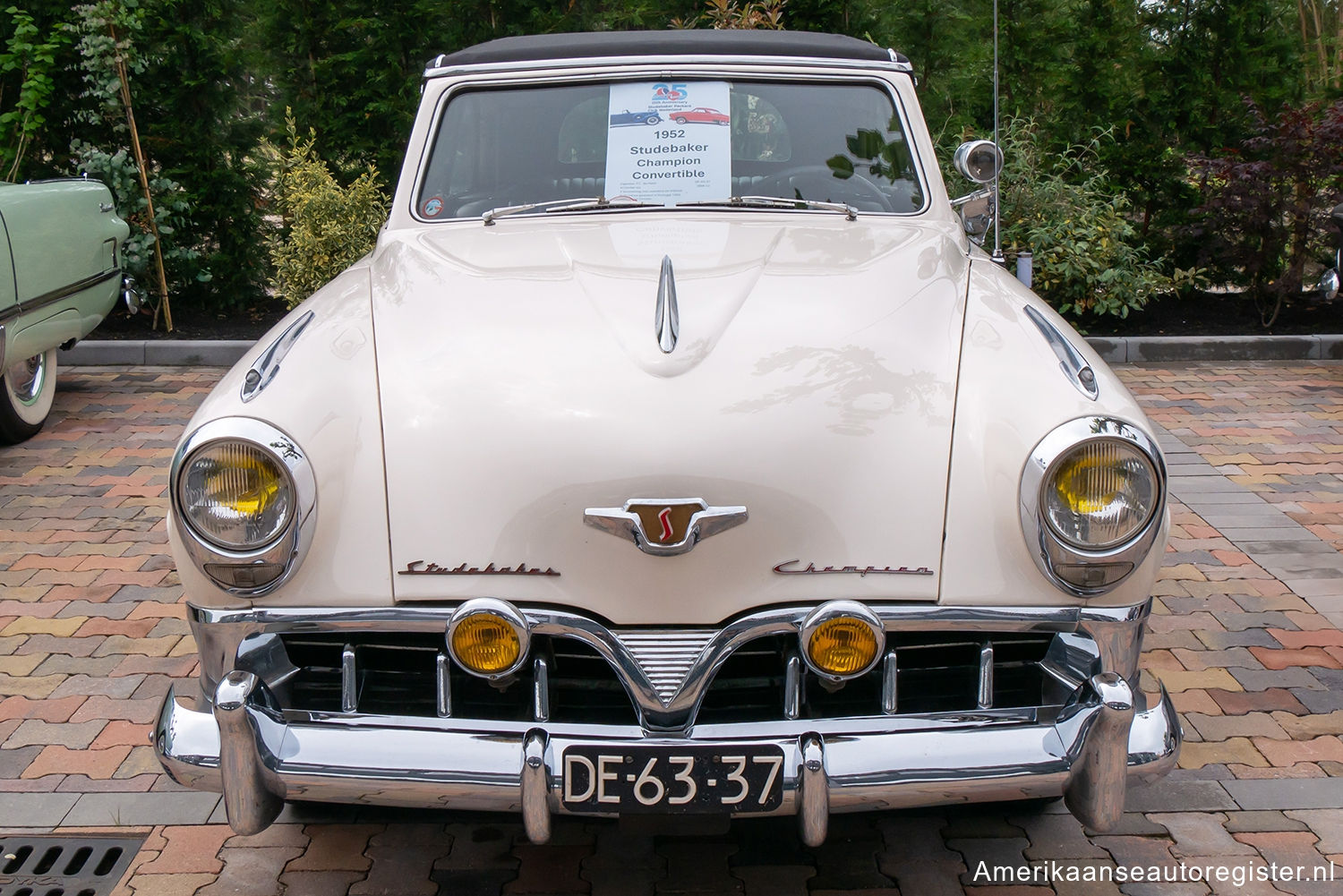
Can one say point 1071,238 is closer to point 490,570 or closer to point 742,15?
point 742,15

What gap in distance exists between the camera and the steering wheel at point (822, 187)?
3.40 metres

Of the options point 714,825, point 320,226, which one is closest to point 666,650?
point 714,825

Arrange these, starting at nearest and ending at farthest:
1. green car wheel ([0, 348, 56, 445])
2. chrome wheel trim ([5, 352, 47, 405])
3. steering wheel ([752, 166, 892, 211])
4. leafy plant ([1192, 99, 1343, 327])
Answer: steering wheel ([752, 166, 892, 211]), green car wheel ([0, 348, 56, 445]), chrome wheel trim ([5, 352, 47, 405]), leafy plant ([1192, 99, 1343, 327])

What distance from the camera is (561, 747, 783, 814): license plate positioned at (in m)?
2.01

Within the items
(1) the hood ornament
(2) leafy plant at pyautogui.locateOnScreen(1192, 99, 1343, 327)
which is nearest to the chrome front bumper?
(1) the hood ornament

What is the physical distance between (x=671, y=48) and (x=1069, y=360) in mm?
1780

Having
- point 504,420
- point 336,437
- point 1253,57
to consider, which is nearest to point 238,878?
point 336,437

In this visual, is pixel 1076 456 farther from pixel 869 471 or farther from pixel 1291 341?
pixel 1291 341

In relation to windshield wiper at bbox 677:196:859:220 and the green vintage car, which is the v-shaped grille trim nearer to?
windshield wiper at bbox 677:196:859:220

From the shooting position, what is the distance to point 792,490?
2.16m

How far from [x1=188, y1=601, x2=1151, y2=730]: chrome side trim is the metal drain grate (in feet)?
2.55

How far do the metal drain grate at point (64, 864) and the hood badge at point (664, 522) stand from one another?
1500 millimetres

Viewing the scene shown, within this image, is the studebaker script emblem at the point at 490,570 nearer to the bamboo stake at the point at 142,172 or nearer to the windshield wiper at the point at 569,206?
the windshield wiper at the point at 569,206

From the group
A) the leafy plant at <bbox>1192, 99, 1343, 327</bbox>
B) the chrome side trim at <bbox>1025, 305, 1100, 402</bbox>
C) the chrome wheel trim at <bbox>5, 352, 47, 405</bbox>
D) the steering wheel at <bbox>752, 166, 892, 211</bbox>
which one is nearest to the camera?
the chrome side trim at <bbox>1025, 305, 1100, 402</bbox>
